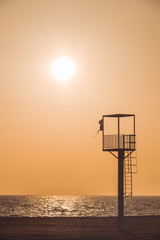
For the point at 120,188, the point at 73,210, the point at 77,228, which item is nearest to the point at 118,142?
the point at 120,188

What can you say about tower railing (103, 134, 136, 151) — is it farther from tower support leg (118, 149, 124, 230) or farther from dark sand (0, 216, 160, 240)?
dark sand (0, 216, 160, 240)

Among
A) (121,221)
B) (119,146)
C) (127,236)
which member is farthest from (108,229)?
(119,146)

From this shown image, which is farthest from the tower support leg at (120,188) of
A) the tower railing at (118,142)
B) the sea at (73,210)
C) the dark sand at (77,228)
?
the sea at (73,210)

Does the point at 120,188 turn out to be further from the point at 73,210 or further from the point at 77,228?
the point at 73,210

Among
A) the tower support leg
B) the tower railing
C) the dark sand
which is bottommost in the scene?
the dark sand

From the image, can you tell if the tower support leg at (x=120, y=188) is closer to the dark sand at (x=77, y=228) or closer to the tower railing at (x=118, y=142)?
the tower railing at (x=118, y=142)

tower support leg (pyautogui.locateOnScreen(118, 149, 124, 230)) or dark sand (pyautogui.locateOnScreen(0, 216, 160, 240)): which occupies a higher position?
tower support leg (pyautogui.locateOnScreen(118, 149, 124, 230))

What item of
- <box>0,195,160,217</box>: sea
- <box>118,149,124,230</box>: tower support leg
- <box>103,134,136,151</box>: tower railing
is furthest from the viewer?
<box>0,195,160,217</box>: sea

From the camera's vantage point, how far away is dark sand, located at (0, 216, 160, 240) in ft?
119

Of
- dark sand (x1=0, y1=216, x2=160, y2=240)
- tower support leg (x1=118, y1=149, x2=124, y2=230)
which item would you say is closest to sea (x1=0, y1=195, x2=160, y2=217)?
dark sand (x1=0, y1=216, x2=160, y2=240)

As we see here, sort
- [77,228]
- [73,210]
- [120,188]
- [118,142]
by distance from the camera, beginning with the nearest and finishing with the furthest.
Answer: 1. [120,188]
2. [118,142]
3. [77,228]
4. [73,210]

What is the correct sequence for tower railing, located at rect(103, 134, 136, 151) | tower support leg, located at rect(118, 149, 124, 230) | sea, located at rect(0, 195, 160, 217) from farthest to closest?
sea, located at rect(0, 195, 160, 217) → tower railing, located at rect(103, 134, 136, 151) → tower support leg, located at rect(118, 149, 124, 230)

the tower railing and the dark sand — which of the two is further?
the tower railing

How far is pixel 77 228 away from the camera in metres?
40.7
